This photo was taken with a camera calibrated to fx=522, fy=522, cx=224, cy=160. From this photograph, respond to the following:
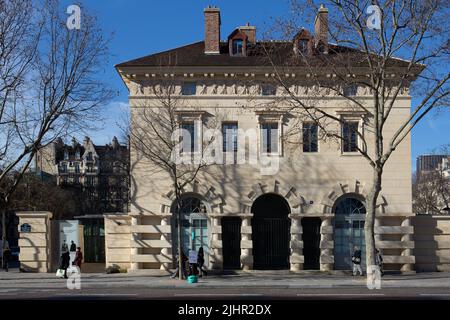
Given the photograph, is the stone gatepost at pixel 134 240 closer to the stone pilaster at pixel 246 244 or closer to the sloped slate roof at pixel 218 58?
the stone pilaster at pixel 246 244

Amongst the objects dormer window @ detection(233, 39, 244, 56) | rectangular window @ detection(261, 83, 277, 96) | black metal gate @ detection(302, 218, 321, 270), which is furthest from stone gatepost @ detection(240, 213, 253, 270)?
dormer window @ detection(233, 39, 244, 56)

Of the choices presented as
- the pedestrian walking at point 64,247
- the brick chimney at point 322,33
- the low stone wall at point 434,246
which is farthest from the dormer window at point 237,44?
the pedestrian walking at point 64,247

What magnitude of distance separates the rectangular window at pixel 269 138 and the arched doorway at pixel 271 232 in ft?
8.07

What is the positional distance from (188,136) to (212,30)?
22.0 feet

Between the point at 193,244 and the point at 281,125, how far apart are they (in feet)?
26.2

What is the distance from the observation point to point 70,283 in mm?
22969

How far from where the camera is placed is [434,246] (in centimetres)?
2831

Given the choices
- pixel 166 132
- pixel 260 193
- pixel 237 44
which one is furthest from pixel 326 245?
pixel 237 44

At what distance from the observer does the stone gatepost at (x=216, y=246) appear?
27469 mm

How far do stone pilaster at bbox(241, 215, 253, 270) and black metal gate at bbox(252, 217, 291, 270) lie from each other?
1.69ft

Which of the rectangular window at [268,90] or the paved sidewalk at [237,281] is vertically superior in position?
the rectangular window at [268,90]

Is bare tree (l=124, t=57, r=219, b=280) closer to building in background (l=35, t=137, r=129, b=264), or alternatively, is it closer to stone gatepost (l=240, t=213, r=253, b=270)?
stone gatepost (l=240, t=213, r=253, b=270)

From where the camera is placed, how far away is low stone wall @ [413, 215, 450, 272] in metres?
28.3
